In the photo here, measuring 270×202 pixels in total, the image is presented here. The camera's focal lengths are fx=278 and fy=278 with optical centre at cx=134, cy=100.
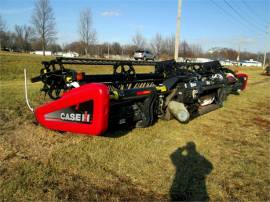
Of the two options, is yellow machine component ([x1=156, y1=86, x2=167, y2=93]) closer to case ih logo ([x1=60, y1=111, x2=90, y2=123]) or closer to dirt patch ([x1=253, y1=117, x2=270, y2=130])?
case ih logo ([x1=60, y1=111, x2=90, y2=123])

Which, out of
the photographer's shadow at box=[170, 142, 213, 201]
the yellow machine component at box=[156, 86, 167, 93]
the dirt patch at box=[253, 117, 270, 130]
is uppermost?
the yellow machine component at box=[156, 86, 167, 93]

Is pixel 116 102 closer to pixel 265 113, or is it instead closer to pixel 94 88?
pixel 94 88

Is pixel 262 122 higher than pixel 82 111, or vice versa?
pixel 82 111

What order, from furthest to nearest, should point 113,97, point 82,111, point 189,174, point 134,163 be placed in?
point 113,97 < point 82,111 < point 134,163 < point 189,174

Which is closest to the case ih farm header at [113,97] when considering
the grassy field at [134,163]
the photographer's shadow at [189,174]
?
the grassy field at [134,163]

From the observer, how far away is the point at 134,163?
346 cm

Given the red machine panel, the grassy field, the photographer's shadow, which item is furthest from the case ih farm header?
the photographer's shadow

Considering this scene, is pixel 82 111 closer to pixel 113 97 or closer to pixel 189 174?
pixel 113 97

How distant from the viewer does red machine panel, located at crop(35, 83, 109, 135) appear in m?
3.40

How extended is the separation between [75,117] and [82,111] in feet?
0.47

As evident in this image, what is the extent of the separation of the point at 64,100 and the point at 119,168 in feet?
3.79

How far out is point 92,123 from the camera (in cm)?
349

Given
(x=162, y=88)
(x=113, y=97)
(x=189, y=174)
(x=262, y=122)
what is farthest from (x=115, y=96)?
(x=262, y=122)

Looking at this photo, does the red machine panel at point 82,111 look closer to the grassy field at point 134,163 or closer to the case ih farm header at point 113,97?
the case ih farm header at point 113,97
